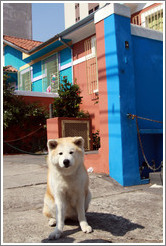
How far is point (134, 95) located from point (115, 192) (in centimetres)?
218

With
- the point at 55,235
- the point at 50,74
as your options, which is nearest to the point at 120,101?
the point at 55,235

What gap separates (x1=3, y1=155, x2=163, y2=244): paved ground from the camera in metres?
2.59

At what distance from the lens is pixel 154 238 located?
2576mm

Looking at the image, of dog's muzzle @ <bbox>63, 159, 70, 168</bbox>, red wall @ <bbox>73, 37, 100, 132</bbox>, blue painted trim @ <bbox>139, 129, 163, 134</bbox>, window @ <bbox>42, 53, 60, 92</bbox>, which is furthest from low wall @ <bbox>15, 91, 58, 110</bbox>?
dog's muzzle @ <bbox>63, 159, 70, 168</bbox>

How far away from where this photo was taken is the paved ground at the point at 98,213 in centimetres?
259

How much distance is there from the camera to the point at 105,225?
2932mm

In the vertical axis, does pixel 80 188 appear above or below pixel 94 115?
below

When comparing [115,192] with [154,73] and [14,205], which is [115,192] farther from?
[154,73]

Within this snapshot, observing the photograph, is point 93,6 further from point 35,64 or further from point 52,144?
point 52,144

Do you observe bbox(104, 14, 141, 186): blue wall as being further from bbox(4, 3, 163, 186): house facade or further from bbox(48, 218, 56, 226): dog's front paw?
bbox(48, 218, 56, 226): dog's front paw

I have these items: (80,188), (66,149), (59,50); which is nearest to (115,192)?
(80,188)

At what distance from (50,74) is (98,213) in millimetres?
11205

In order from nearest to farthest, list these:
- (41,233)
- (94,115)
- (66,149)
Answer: (66,149) < (41,233) < (94,115)

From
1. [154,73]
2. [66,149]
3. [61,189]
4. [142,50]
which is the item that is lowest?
[61,189]
